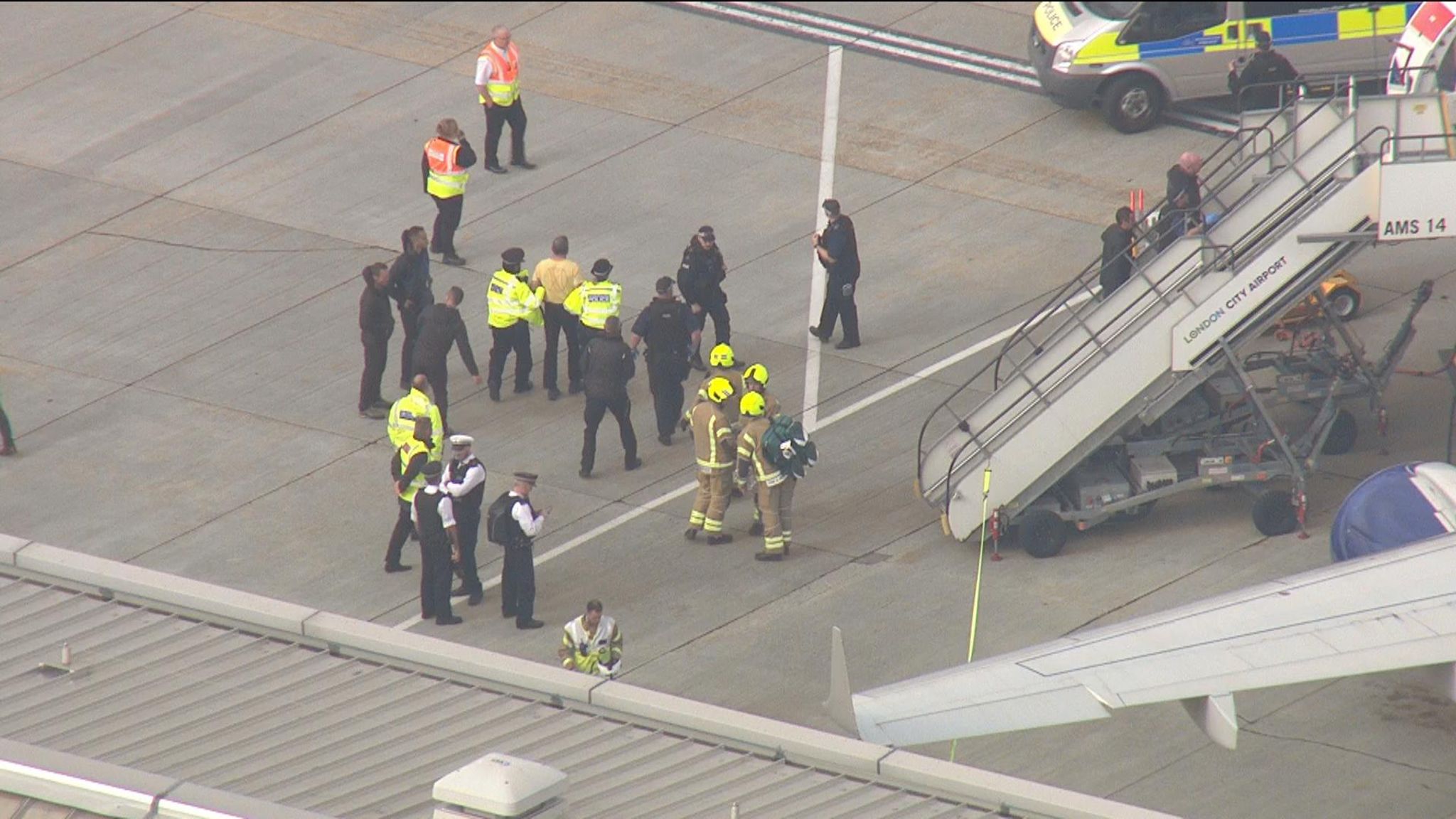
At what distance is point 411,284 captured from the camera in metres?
25.3

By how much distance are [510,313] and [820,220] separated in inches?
220

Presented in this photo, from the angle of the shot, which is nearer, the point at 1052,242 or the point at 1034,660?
the point at 1034,660

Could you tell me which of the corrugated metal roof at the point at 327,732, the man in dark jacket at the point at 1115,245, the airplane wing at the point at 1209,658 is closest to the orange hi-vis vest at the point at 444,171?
the man in dark jacket at the point at 1115,245

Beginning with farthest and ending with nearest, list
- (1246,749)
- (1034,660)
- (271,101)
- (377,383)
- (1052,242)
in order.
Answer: (271,101), (1052,242), (377,383), (1246,749), (1034,660)

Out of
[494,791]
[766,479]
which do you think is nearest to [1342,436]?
[766,479]

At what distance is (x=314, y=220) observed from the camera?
97.6ft

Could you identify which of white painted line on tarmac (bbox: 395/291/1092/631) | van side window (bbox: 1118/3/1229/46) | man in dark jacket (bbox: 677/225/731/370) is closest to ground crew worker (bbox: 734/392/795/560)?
white painted line on tarmac (bbox: 395/291/1092/631)

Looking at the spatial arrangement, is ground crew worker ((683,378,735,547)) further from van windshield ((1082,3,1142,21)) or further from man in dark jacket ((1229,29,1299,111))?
van windshield ((1082,3,1142,21))

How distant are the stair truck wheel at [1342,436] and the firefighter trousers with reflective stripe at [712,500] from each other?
607 cm

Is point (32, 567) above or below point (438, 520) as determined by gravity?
above

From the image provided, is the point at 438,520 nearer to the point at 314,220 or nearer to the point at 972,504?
the point at 972,504

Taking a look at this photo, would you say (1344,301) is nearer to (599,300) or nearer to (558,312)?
(599,300)

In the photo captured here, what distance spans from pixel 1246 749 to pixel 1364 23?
553 inches

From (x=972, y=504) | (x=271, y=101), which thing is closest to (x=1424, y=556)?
(x=972, y=504)
